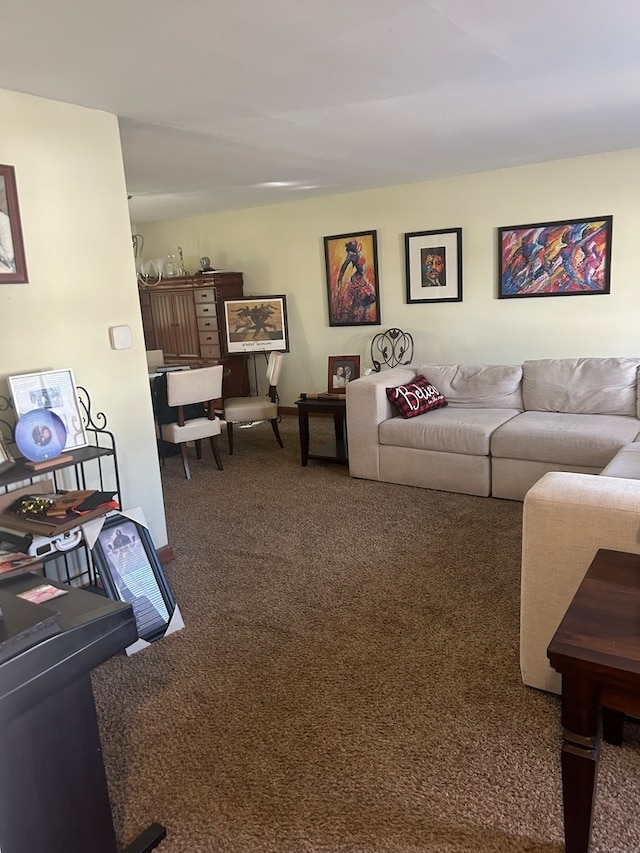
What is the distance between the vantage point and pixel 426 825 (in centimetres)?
163

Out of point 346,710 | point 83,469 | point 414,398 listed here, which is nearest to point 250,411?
point 414,398

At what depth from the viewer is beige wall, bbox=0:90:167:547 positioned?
2.63 m

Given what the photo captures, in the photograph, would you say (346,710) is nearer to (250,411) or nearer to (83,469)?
(83,469)

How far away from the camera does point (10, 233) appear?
258 centimetres

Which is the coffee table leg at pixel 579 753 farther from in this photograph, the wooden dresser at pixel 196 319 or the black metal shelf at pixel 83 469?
the wooden dresser at pixel 196 319

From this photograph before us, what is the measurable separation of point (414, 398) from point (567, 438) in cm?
114

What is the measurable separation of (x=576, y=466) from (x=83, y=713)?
3.14 meters

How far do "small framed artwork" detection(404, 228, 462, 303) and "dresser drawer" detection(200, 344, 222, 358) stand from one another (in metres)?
2.23

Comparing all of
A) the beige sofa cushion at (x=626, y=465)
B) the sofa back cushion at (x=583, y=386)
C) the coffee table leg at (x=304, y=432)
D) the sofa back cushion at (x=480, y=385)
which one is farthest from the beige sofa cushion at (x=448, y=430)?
the beige sofa cushion at (x=626, y=465)

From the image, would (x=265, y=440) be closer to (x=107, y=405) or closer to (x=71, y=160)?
(x=107, y=405)

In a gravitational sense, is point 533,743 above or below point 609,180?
below

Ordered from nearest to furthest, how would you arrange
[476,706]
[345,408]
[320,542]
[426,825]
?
1. [426,825]
2. [476,706]
3. [320,542]
4. [345,408]

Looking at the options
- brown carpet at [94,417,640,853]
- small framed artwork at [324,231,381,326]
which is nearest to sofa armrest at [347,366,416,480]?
brown carpet at [94,417,640,853]

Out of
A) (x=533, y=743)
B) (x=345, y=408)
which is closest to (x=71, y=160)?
(x=345, y=408)
